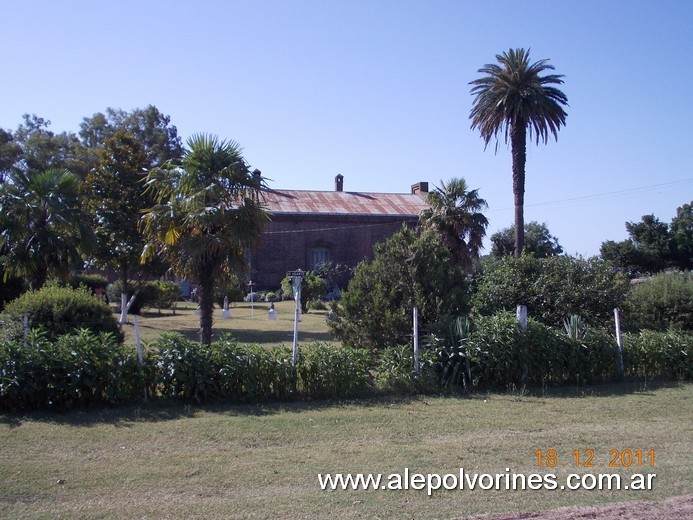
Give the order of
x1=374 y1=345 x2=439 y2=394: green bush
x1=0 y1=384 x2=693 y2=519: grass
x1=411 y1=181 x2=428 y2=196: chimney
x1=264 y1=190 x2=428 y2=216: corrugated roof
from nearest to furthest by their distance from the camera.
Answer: x1=0 y1=384 x2=693 y2=519: grass < x1=374 y1=345 x2=439 y2=394: green bush < x1=264 y1=190 x2=428 y2=216: corrugated roof < x1=411 y1=181 x2=428 y2=196: chimney

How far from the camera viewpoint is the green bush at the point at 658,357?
1268 cm

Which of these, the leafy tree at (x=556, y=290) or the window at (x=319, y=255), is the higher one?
the window at (x=319, y=255)

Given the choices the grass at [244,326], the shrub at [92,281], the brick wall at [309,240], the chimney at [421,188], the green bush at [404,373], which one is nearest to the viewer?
the green bush at [404,373]

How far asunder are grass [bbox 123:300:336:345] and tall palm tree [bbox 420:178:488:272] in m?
6.50

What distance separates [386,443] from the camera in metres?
7.60

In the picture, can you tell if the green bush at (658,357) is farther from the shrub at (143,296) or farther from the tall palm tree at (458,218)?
the shrub at (143,296)

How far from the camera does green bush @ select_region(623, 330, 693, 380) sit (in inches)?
499

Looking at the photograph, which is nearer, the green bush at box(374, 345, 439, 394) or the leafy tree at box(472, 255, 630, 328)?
the green bush at box(374, 345, 439, 394)

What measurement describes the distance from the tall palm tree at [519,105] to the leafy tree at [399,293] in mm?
15914

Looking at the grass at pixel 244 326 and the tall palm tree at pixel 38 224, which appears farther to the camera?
the grass at pixel 244 326

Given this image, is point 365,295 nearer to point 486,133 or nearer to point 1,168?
point 486,133

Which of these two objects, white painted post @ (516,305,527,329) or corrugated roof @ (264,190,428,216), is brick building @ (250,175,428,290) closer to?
corrugated roof @ (264,190,428,216)

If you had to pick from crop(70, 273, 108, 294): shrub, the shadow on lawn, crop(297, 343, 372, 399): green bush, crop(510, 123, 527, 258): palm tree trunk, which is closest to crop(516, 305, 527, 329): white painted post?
the shadow on lawn

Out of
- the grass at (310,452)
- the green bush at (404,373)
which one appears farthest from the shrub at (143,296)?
the grass at (310,452)
